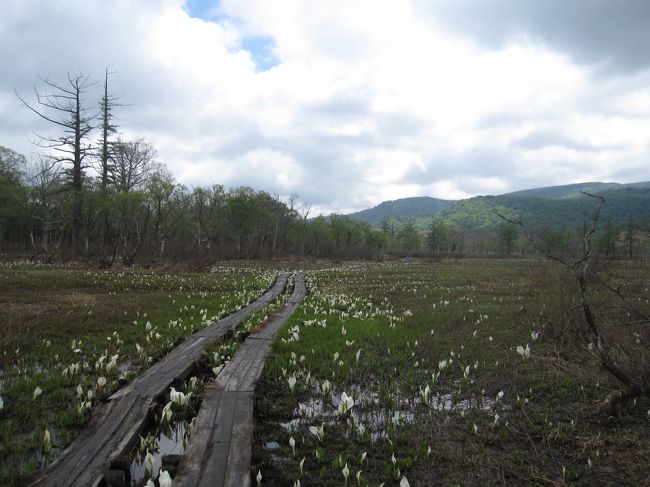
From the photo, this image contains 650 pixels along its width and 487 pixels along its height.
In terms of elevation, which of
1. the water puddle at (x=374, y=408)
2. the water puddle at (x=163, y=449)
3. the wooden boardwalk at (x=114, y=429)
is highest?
the wooden boardwalk at (x=114, y=429)

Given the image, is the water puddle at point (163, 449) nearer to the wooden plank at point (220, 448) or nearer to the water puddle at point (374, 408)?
the wooden plank at point (220, 448)

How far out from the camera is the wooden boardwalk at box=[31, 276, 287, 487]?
3422 millimetres

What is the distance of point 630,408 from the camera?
211 inches

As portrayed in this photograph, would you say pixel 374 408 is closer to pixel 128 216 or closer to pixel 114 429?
pixel 114 429

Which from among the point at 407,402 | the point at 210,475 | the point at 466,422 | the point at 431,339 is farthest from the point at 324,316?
the point at 210,475

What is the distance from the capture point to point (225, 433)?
163 inches

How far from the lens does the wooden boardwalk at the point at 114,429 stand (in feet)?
11.2

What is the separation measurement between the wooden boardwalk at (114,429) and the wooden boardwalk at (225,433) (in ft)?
2.15

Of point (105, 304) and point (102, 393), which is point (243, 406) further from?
point (105, 304)

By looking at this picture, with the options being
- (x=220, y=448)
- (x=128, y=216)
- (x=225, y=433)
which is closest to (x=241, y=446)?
(x=220, y=448)

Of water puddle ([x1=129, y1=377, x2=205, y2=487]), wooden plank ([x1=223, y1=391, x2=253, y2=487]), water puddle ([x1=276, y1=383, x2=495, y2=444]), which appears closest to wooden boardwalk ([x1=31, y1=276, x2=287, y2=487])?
water puddle ([x1=129, y1=377, x2=205, y2=487])

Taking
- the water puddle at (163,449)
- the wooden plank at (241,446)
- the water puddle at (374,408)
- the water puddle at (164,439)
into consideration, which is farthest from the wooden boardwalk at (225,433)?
the water puddle at (374,408)

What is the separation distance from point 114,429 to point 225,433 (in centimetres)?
125

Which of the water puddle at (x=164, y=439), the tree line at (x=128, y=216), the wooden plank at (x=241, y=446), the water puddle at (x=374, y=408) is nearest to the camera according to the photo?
the wooden plank at (x=241, y=446)
